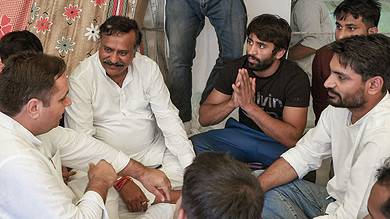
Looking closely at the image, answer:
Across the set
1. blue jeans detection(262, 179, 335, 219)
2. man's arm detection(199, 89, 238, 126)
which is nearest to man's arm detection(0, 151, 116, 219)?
blue jeans detection(262, 179, 335, 219)

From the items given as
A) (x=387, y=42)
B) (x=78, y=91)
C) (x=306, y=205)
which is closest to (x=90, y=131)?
(x=78, y=91)

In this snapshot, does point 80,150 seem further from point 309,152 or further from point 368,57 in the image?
point 368,57

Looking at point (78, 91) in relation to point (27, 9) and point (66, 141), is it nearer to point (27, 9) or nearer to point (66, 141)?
point (66, 141)

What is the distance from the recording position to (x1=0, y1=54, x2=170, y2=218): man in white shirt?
1.31 m

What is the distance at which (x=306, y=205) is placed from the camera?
6.36 ft

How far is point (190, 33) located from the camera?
291cm

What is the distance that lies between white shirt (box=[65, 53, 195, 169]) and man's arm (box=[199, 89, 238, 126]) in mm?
189

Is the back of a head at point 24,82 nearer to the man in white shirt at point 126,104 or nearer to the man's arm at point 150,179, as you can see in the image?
the man's arm at point 150,179

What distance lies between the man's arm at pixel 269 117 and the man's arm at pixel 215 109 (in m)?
0.13

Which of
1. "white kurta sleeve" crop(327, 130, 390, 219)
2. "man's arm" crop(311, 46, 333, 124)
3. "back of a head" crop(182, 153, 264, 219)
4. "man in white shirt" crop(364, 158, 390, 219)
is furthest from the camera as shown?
"man's arm" crop(311, 46, 333, 124)

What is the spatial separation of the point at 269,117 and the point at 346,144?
1.68 feet

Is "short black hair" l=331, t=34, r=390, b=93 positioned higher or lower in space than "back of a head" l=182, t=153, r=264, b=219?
higher

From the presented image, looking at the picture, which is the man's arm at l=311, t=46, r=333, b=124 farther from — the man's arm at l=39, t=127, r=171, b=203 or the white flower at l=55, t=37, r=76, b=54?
the white flower at l=55, t=37, r=76, b=54

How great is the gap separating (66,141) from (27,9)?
1.38 meters
